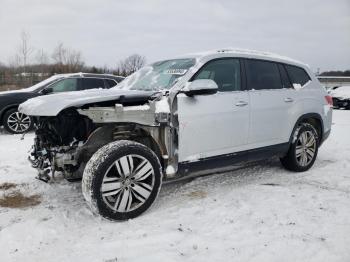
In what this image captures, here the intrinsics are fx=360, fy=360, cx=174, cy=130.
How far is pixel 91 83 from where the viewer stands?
983cm

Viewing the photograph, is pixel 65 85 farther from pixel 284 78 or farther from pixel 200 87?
pixel 200 87

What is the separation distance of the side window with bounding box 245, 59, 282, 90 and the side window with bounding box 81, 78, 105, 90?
5.86 m

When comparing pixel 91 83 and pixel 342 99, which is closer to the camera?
pixel 91 83

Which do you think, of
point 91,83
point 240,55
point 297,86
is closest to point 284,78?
point 297,86

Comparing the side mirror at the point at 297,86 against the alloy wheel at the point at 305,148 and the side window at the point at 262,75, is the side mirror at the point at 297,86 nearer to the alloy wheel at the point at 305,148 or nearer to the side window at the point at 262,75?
the side window at the point at 262,75

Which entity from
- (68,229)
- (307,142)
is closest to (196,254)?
(68,229)

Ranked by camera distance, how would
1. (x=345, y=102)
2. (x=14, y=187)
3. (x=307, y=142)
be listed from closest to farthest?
1. (x=14, y=187)
2. (x=307, y=142)
3. (x=345, y=102)

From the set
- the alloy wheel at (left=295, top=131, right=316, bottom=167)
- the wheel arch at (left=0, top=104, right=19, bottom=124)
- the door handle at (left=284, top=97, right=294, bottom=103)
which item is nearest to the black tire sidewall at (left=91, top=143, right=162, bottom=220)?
the door handle at (left=284, top=97, right=294, bottom=103)

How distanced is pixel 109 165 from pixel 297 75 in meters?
3.35

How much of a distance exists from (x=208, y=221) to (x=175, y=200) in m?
0.69

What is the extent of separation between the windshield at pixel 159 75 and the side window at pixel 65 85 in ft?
16.6

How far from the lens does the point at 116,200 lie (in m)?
3.55

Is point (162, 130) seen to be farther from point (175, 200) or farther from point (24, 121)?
point (24, 121)

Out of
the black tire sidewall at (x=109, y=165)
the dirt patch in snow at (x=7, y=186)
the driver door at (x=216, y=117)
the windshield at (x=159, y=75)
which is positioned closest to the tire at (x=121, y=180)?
the black tire sidewall at (x=109, y=165)
